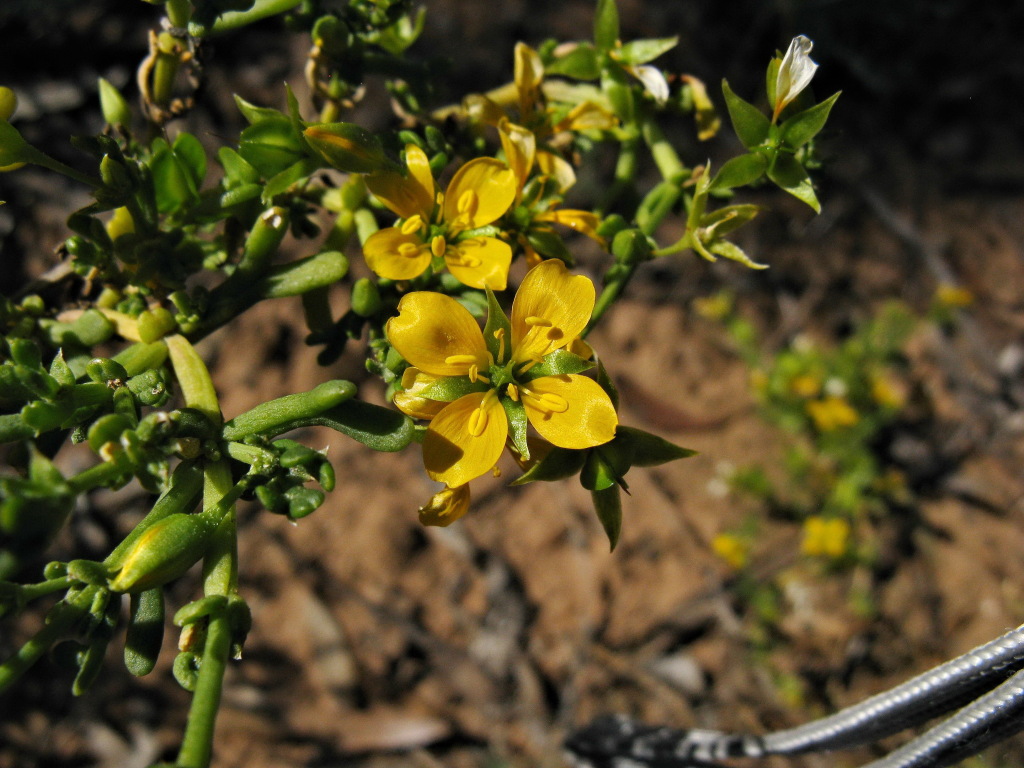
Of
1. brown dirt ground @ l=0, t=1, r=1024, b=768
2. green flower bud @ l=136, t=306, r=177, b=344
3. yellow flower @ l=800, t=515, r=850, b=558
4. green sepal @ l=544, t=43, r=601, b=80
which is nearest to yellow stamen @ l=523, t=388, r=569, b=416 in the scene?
green flower bud @ l=136, t=306, r=177, b=344

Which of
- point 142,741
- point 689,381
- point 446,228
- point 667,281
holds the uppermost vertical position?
point 446,228

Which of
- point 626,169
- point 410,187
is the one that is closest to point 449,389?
point 410,187

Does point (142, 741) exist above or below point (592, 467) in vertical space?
below

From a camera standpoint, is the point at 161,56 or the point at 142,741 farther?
the point at 142,741

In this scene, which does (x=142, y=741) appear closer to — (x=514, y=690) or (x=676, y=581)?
(x=514, y=690)

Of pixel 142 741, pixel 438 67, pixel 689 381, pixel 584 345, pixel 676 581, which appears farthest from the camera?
pixel 689 381

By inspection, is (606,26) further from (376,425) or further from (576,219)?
(376,425)

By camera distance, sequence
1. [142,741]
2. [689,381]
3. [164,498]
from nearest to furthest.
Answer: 1. [164,498]
2. [142,741]
3. [689,381]

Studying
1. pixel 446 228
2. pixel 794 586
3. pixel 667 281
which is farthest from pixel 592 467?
pixel 667 281

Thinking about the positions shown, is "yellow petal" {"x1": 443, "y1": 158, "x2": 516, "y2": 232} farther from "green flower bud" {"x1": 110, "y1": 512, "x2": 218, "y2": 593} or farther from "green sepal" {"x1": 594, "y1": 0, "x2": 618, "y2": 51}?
"green flower bud" {"x1": 110, "y1": 512, "x2": 218, "y2": 593}
